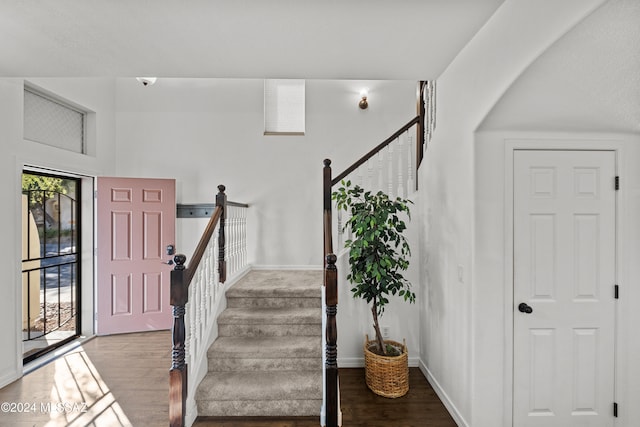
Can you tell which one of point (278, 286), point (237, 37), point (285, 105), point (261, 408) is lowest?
point (261, 408)

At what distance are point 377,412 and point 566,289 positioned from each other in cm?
169

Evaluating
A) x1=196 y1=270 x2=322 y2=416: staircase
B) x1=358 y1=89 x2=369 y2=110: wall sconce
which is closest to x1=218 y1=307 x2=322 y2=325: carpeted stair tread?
x1=196 y1=270 x2=322 y2=416: staircase

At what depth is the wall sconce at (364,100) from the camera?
13.5ft

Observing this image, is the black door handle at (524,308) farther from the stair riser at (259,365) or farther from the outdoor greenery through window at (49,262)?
the outdoor greenery through window at (49,262)

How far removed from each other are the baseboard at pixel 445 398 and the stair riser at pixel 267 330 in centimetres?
114

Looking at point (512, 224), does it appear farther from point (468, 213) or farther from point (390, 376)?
point (390, 376)

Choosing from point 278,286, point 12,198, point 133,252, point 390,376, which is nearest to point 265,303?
point 278,286

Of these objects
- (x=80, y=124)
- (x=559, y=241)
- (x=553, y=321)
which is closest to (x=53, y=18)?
(x=80, y=124)

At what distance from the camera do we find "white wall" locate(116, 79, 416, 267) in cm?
418

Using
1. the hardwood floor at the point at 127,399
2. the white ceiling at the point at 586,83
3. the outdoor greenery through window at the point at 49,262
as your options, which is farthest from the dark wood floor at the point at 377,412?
the outdoor greenery through window at the point at 49,262

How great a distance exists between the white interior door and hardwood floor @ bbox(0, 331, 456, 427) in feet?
2.58

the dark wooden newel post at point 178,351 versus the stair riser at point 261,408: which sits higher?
the dark wooden newel post at point 178,351

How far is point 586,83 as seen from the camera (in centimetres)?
176

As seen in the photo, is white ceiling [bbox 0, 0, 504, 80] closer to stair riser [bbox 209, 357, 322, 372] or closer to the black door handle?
the black door handle
